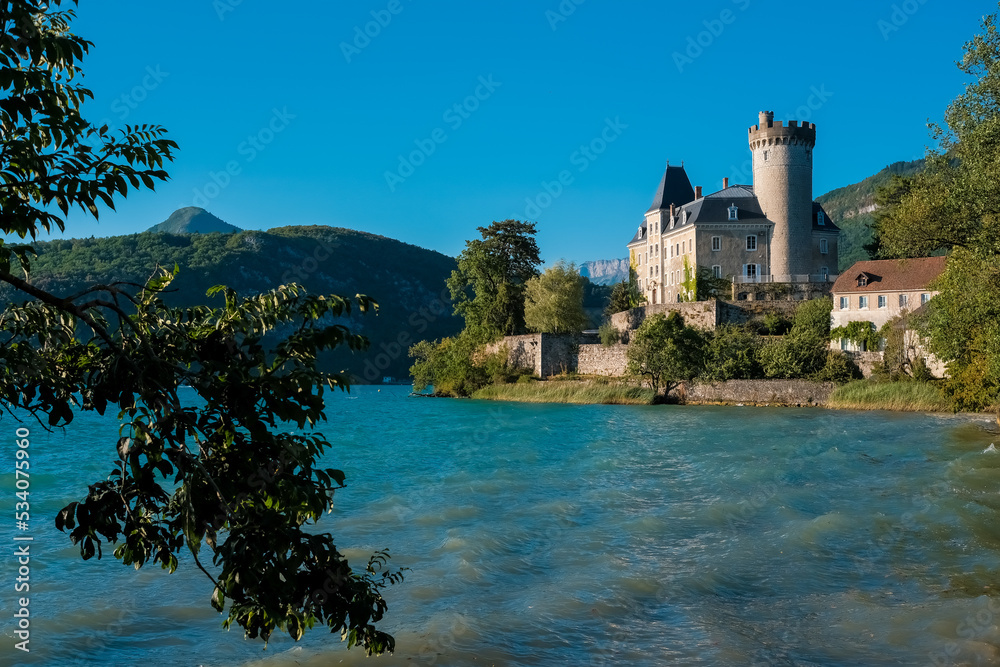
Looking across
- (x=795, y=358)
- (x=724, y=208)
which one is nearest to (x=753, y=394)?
(x=795, y=358)

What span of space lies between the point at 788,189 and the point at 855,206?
140056 millimetres

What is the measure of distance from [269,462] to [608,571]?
8014 mm

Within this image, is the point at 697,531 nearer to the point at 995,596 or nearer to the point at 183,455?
the point at 995,596

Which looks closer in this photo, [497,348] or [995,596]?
[995,596]

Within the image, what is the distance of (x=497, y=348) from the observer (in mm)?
59531

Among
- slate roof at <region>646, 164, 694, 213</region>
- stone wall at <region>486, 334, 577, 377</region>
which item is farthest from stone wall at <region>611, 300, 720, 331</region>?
slate roof at <region>646, 164, 694, 213</region>

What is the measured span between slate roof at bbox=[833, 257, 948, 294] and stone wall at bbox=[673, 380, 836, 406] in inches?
263

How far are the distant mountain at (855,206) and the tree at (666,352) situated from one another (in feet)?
352

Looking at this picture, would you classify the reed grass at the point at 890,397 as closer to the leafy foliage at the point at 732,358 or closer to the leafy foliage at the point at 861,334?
the leafy foliage at the point at 861,334

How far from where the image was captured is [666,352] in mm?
47406

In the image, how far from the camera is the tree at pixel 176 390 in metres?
3.75

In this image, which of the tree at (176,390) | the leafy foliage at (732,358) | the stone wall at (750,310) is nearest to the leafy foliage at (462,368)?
the stone wall at (750,310)

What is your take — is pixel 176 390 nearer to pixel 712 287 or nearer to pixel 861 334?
pixel 861 334

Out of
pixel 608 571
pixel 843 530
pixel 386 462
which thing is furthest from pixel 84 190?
pixel 386 462
